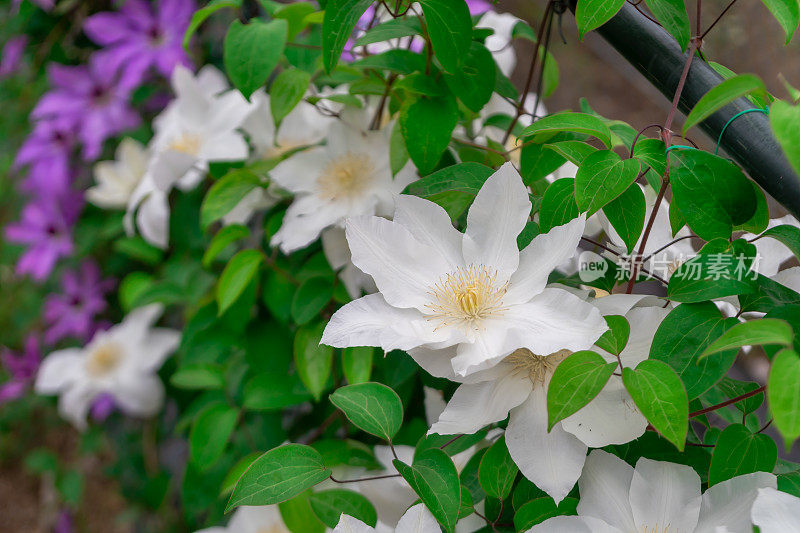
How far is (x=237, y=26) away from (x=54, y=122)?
886 millimetres

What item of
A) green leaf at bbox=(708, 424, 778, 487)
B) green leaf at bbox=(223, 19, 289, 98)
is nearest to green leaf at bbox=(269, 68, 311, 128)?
green leaf at bbox=(223, 19, 289, 98)

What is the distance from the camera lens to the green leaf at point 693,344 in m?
0.44

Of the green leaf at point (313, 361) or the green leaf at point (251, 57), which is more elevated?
the green leaf at point (251, 57)

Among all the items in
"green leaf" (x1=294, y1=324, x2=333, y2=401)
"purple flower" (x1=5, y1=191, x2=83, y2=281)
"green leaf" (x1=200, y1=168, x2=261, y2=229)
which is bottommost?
"purple flower" (x1=5, y1=191, x2=83, y2=281)

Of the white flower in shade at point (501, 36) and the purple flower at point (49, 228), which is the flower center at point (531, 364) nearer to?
the white flower in shade at point (501, 36)

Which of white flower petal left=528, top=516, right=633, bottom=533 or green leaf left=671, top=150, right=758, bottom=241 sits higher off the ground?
green leaf left=671, top=150, right=758, bottom=241

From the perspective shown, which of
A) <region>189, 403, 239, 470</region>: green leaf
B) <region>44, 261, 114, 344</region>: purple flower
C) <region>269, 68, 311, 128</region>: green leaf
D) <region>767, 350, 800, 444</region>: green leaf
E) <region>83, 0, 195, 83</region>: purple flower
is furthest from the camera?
<region>44, 261, 114, 344</region>: purple flower

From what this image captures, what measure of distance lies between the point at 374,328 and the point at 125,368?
3.23 feet

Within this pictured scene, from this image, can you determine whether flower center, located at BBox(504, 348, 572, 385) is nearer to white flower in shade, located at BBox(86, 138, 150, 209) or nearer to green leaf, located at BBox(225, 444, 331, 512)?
green leaf, located at BBox(225, 444, 331, 512)

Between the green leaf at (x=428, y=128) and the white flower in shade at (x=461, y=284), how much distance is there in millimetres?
101

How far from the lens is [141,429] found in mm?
1491

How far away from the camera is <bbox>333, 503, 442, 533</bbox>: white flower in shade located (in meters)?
0.48

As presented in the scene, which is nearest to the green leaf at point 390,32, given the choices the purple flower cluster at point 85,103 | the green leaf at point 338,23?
the green leaf at point 338,23

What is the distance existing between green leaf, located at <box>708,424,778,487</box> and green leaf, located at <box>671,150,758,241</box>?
0.13m
